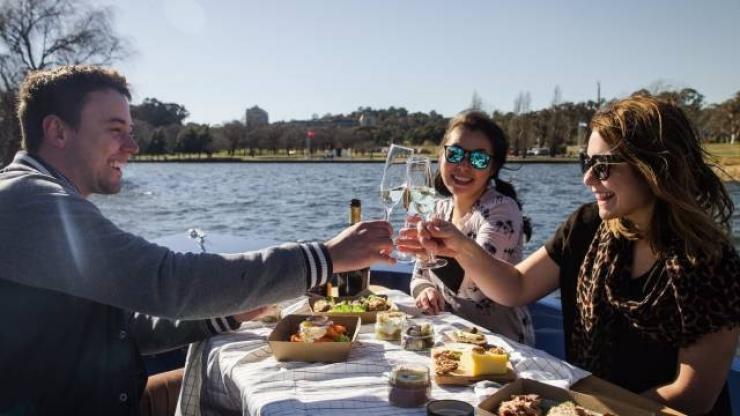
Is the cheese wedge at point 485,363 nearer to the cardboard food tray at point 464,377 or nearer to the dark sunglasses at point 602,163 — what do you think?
the cardboard food tray at point 464,377

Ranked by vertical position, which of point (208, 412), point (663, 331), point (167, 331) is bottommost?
point (208, 412)

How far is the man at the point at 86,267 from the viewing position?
5.02 ft

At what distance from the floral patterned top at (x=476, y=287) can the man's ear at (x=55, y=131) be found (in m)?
1.55

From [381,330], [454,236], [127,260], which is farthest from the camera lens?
[454,236]

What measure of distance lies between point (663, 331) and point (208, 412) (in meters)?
1.45

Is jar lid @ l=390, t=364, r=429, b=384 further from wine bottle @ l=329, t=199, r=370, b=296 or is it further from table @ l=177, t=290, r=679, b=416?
wine bottle @ l=329, t=199, r=370, b=296

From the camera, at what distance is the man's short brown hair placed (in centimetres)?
191

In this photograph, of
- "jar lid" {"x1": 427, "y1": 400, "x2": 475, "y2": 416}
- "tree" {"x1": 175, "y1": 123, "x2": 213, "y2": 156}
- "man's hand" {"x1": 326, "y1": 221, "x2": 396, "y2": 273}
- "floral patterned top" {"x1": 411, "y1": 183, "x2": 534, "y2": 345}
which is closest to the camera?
"jar lid" {"x1": 427, "y1": 400, "x2": 475, "y2": 416}

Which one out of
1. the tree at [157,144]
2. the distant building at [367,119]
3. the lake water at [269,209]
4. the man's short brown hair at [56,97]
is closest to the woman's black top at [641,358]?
the man's short brown hair at [56,97]

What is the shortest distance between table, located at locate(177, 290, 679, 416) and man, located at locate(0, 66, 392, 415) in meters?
0.20

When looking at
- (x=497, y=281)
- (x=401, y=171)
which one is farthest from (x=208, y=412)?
(x=497, y=281)

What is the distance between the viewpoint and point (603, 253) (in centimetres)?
218

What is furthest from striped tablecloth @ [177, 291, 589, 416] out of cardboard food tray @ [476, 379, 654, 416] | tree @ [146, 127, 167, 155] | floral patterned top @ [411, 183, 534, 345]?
tree @ [146, 127, 167, 155]

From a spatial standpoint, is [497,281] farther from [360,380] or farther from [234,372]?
[234,372]
